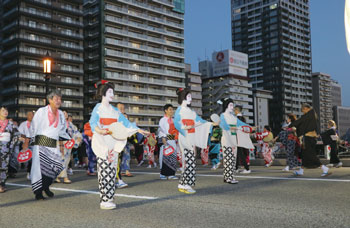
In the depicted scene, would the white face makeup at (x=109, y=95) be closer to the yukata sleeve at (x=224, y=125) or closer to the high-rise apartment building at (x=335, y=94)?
the yukata sleeve at (x=224, y=125)

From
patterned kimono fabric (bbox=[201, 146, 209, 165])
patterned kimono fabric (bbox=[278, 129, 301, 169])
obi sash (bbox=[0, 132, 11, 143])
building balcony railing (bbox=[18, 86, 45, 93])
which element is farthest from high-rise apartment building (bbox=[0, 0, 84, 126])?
patterned kimono fabric (bbox=[278, 129, 301, 169])

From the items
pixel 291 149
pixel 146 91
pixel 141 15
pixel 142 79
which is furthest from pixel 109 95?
pixel 141 15

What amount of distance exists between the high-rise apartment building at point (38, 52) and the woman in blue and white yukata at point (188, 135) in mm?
48251

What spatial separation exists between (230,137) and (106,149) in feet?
11.4

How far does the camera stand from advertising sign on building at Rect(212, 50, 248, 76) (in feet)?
291

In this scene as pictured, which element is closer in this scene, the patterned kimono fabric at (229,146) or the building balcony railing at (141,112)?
the patterned kimono fabric at (229,146)

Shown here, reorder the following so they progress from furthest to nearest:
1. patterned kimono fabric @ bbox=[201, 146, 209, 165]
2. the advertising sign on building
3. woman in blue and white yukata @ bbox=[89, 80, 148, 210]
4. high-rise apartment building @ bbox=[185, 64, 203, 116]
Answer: the advertising sign on building
high-rise apartment building @ bbox=[185, 64, 203, 116]
patterned kimono fabric @ bbox=[201, 146, 209, 165]
woman in blue and white yukata @ bbox=[89, 80, 148, 210]

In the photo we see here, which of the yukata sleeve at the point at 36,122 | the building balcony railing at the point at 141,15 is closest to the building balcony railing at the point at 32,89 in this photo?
the building balcony railing at the point at 141,15

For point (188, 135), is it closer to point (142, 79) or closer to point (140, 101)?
point (140, 101)

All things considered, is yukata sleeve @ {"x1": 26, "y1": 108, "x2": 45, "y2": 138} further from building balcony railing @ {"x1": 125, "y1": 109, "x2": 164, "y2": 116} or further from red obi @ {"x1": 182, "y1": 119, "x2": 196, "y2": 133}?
building balcony railing @ {"x1": 125, "y1": 109, "x2": 164, "y2": 116}

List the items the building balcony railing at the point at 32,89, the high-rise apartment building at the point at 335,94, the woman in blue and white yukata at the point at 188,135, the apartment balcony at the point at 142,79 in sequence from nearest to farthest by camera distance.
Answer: the woman in blue and white yukata at the point at 188,135, the building balcony railing at the point at 32,89, the apartment balcony at the point at 142,79, the high-rise apartment building at the point at 335,94

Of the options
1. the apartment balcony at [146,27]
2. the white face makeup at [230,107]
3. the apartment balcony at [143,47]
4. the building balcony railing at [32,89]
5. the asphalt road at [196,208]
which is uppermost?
the apartment balcony at [146,27]

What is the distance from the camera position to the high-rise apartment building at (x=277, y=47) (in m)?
104

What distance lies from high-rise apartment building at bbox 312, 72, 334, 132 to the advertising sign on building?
143ft
